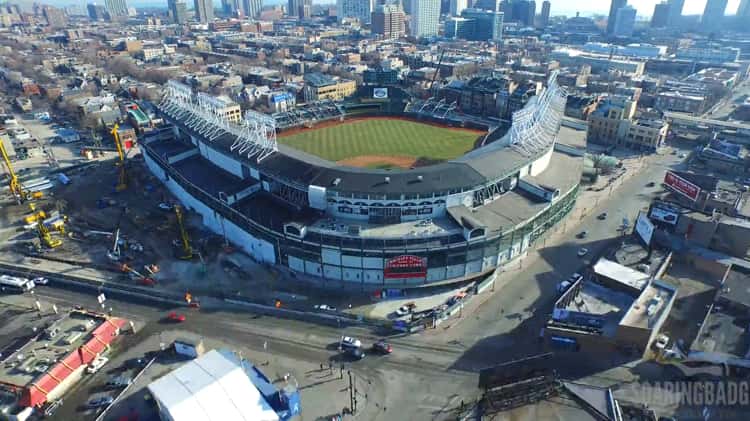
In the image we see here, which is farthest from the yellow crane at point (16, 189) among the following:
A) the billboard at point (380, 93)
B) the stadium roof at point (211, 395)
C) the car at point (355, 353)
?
the billboard at point (380, 93)

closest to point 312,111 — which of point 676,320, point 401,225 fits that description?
point 401,225

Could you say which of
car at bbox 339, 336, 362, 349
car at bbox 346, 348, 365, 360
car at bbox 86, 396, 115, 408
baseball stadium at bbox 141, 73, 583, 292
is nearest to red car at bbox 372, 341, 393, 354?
car at bbox 346, 348, 365, 360

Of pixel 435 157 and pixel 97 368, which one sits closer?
pixel 97 368

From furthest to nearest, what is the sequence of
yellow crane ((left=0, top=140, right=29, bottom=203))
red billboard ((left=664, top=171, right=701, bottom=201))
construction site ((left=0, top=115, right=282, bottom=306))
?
yellow crane ((left=0, top=140, right=29, bottom=203)) → red billboard ((left=664, top=171, right=701, bottom=201)) → construction site ((left=0, top=115, right=282, bottom=306))

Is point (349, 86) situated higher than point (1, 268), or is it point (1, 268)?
point (349, 86)

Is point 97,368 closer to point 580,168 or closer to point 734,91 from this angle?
point 580,168

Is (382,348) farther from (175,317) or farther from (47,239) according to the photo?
(47,239)

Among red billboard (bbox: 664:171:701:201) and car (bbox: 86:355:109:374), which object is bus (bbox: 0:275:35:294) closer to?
car (bbox: 86:355:109:374)
